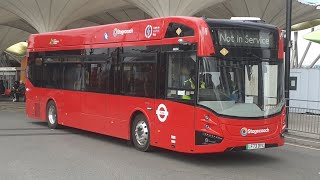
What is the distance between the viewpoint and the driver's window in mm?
9188

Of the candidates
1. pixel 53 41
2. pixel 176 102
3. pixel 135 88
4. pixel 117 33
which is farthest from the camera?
pixel 53 41

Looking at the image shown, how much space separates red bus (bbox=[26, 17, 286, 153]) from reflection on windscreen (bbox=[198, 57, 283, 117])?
0.02 meters

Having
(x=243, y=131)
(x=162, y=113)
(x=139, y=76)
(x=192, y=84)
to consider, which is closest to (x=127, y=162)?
(x=162, y=113)

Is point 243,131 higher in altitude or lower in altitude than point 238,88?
lower

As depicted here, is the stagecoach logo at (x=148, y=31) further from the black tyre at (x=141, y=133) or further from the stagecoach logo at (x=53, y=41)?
the stagecoach logo at (x=53, y=41)

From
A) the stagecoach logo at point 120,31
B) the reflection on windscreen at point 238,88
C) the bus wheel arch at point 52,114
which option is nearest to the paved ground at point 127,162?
the reflection on windscreen at point 238,88

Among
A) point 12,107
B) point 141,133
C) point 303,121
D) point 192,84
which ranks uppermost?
point 192,84

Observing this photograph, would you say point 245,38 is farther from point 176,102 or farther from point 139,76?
point 139,76

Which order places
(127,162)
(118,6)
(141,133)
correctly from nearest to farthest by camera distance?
(127,162) → (141,133) → (118,6)

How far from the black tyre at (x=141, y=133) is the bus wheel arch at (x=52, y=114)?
4779mm

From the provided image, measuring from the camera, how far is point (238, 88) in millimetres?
9133

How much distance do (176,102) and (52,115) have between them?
6.95 m

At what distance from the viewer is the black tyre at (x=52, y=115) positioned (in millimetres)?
15109

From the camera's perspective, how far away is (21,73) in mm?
40719
